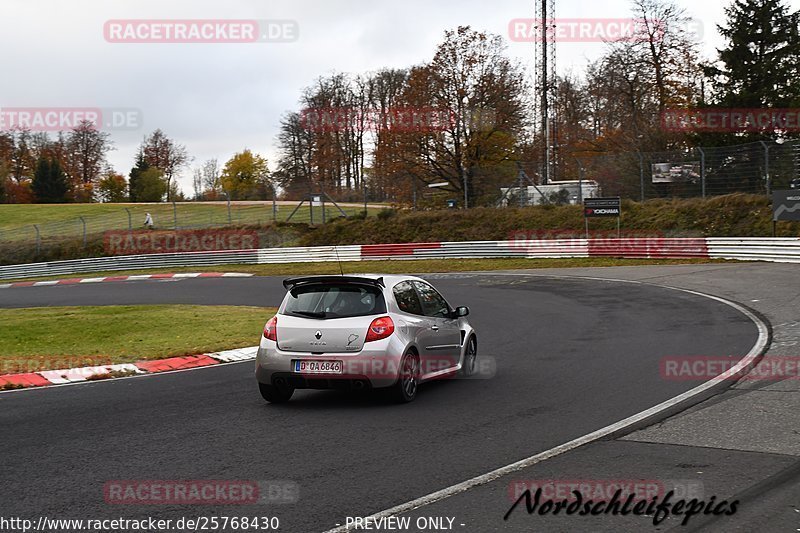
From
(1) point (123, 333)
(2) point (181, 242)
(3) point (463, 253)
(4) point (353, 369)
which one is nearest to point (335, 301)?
(4) point (353, 369)

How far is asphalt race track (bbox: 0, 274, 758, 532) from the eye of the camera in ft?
18.6

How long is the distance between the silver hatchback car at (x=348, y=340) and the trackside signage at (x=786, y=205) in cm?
2503

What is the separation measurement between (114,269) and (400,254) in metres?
16.3

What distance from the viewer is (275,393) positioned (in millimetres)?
9125

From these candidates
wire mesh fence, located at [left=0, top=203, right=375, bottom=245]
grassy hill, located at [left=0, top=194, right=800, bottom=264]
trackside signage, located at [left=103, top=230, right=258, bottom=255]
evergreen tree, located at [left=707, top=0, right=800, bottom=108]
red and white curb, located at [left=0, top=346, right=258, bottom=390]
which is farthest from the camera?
wire mesh fence, located at [left=0, top=203, right=375, bottom=245]

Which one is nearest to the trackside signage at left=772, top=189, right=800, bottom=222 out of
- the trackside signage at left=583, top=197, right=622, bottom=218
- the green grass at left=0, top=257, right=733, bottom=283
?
the green grass at left=0, top=257, right=733, bottom=283

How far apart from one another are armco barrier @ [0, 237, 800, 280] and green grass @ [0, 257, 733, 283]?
1.82ft

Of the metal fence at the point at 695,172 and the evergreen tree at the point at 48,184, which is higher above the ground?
the evergreen tree at the point at 48,184

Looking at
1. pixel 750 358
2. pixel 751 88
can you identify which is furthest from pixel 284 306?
pixel 751 88

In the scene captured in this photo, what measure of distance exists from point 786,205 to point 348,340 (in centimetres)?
2654

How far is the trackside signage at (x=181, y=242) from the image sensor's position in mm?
48188

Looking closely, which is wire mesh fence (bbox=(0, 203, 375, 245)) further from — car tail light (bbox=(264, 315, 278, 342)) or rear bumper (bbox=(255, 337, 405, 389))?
rear bumper (bbox=(255, 337, 405, 389))

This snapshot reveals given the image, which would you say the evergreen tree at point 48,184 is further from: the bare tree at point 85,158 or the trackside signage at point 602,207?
the trackside signage at point 602,207

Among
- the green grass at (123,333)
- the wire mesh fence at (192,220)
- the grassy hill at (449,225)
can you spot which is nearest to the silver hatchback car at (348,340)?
the green grass at (123,333)
